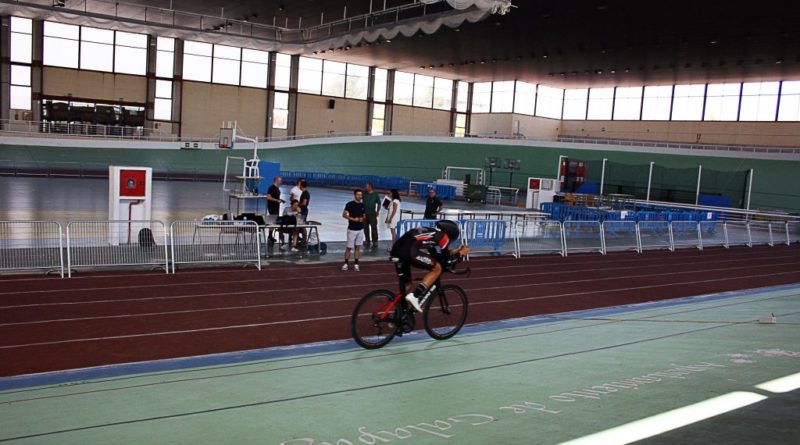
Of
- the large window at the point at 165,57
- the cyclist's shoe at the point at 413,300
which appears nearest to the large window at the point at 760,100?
the large window at the point at 165,57

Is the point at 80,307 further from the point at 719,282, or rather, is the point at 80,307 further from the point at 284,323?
the point at 719,282

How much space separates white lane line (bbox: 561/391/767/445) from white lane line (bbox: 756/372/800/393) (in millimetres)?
235

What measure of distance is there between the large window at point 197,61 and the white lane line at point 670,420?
157 ft

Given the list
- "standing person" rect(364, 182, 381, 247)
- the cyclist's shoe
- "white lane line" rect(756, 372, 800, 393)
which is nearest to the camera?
"white lane line" rect(756, 372, 800, 393)

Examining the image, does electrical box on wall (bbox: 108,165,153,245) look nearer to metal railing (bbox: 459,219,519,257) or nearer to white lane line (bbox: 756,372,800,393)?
metal railing (bbox: 459,219,519,257)

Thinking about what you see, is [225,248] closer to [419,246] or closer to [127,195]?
[127,195]

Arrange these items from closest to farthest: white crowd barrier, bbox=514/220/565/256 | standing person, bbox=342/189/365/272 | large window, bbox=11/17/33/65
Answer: standing person, bbox=342/189/365/272 → white crowd barrier, bbox=514/220/565/256 → large window, bbox=11/17/33/65

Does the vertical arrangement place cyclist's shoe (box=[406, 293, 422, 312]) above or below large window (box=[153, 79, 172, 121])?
below

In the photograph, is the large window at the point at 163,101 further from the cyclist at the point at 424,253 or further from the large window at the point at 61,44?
the cyclist at the point at 424,253

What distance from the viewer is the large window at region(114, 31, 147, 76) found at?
45156mm

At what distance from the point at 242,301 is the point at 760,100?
162 feet

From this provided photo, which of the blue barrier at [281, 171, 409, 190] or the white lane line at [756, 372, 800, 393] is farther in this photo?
the blue barrier at [281, 171, 409, 190]

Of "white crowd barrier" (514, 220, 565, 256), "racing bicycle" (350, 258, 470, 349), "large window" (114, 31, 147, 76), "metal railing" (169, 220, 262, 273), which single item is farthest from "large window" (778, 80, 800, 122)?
"racing bicycle" (350, 258, 470, 349)

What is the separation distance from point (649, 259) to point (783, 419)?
50.6 feet
